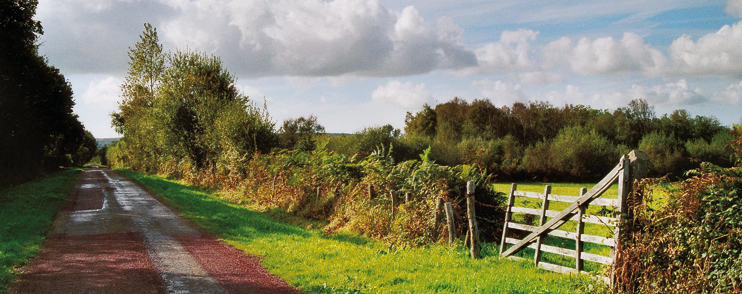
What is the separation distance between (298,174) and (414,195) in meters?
7.35

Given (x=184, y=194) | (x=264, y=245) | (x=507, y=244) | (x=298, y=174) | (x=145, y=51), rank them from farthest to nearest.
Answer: (x=145, y=51) → (x=184, y=194) → (x=298, y=174) → (x=264, y=245) → (x=507, y=244)

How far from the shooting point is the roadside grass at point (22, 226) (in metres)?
9.00

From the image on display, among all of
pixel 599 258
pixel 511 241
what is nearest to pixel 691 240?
pixel 599 258

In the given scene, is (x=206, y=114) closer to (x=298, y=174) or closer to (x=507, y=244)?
(x=298, y=174)

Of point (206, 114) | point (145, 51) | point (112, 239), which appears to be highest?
point (145, 51)

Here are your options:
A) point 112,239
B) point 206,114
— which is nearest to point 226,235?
point 112,239

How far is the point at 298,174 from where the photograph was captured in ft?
58.0

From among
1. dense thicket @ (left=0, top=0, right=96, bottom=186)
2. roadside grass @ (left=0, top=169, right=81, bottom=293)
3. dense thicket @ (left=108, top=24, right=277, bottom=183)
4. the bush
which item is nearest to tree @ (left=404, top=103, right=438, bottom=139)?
the bush

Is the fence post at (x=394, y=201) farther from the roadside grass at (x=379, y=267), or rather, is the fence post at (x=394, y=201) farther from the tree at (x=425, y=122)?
the tree at (x=425, y=122)

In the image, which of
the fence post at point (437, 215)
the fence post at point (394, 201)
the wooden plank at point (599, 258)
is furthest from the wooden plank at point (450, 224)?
the wooden plank at point (599, 258)

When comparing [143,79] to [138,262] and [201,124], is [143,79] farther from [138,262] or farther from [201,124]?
[138,262]

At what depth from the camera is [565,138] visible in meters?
53.8

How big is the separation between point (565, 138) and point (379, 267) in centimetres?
5074

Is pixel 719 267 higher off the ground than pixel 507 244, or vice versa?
pixel 719 267
